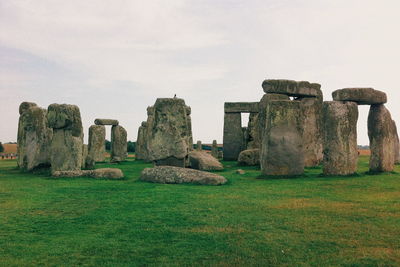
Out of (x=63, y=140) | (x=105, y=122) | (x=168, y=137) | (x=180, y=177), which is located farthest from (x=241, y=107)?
(x=180, y=177)

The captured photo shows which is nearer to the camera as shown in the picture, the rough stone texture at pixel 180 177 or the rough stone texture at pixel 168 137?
the rough stone texture at pixel 180 177

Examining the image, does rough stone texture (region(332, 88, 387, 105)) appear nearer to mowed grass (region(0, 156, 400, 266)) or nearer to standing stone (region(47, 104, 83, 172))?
mowed grass (region(0, 156, 400, 266))

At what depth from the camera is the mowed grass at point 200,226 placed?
4.65 meters

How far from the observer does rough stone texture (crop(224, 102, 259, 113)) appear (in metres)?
23.7

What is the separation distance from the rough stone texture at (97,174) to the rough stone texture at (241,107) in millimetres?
12851

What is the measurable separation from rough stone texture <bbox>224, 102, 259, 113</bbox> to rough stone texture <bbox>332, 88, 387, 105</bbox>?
10.9 meters

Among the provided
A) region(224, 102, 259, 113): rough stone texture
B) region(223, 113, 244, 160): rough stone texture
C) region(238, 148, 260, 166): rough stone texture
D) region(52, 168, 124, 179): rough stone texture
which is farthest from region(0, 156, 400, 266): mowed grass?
region(224, 102, 259, 113): rough stone texture

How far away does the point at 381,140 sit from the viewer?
510 inches

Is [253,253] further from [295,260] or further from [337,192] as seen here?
[337,192]

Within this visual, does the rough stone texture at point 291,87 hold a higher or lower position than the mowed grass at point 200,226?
higher

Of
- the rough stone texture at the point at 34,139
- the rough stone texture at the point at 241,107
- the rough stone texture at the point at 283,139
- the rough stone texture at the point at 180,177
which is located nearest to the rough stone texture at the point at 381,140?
the rough stone texture at the point at 283,139

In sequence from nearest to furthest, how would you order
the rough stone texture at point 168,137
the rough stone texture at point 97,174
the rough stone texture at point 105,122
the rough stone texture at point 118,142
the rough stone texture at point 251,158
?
1. the rough stone texture at point 97,174
2. the rough stone texture at point 168,137
3. the rough stone texture at point 251,158
4. the rough stone texture at point 118,142
5. the rough stone texture at point 105,122

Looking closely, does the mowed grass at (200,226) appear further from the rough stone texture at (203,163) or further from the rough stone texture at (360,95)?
the rough stone texture at (203,163)

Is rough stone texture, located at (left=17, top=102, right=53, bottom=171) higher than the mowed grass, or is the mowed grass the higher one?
rough stone texture, located at (left=17, top=102, right=53, bottom=171)
